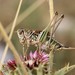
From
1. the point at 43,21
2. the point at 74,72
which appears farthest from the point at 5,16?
the point at 74,72

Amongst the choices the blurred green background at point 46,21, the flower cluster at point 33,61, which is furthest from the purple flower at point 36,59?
the blurred green background at point 46,21

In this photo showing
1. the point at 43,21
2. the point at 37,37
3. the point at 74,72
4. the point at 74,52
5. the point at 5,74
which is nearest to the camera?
the point at 5,74

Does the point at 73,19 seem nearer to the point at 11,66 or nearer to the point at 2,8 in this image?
the point at 2,8

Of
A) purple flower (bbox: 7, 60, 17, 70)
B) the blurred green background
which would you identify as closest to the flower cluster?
purple flower (bbox: 7, 60, 17, 70)

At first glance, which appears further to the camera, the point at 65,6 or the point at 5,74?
the point at 65,6

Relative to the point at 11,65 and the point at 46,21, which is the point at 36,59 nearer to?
the point at 11,65

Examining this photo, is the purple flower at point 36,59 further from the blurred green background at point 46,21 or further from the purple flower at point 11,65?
the blurred green background at point 46,21
